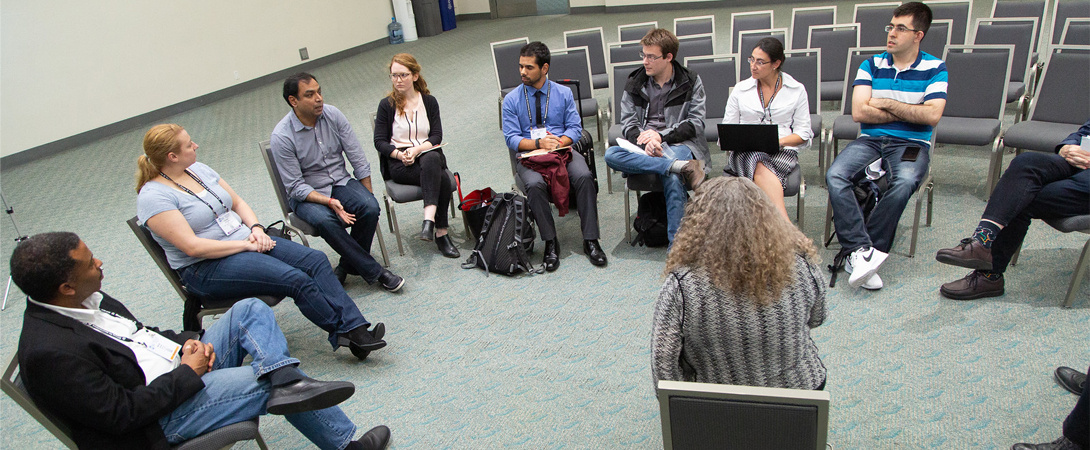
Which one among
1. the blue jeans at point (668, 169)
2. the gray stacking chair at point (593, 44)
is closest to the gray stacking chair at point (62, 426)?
the blue jeans at point (668, 169)

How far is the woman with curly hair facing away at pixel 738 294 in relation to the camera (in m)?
1.61

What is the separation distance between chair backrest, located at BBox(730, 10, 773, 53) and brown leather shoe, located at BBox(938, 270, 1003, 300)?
3470 millimetres

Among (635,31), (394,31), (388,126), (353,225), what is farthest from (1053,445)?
(394,31)

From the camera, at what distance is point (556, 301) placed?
11.3 ft

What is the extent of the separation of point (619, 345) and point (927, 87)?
219 centimetres

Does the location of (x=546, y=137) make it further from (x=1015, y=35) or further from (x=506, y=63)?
(x=1015, y=35)

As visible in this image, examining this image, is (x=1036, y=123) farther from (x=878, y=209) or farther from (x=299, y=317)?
(x=299, y=317)

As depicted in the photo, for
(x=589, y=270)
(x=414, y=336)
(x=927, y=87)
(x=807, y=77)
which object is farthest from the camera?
(x=807, y=77)

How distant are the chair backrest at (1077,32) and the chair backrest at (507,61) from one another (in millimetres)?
3967

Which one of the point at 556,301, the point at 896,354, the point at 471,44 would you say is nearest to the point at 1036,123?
the point at 896,354

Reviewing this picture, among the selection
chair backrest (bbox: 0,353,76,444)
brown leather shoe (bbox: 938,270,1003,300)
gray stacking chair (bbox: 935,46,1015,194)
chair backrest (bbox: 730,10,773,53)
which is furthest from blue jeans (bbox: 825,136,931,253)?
chair backrest (bbox: 0,353,76,444)

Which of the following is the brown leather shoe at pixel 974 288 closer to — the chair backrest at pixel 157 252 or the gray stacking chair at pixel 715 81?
the gray stacking chair at pixel 715 81

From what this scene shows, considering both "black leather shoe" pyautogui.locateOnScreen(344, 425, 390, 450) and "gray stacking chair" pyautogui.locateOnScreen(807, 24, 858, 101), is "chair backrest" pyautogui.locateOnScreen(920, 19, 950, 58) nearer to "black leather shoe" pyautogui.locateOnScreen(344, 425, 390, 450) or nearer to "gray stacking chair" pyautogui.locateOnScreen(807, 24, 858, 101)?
"gray stacking chair" pyautogui.locateOnScreen(807, 24, 858, 101)

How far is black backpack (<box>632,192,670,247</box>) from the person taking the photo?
3.87 m
